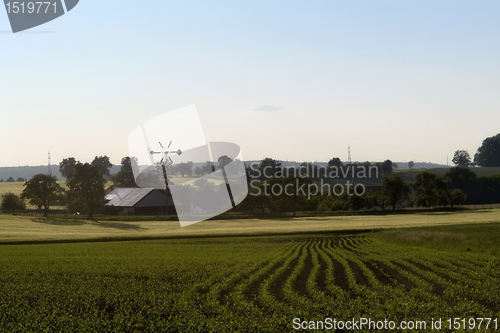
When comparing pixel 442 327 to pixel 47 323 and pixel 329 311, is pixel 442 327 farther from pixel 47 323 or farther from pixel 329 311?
pixel 47 323

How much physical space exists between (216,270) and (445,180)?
100343mm

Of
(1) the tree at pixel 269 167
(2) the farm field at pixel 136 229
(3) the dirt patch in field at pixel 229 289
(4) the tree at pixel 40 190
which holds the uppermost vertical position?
(1) the tree at pixel 269 167

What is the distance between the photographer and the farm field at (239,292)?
601 inches

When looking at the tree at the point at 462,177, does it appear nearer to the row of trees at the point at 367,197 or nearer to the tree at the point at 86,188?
the row of trees at the point at 367,197

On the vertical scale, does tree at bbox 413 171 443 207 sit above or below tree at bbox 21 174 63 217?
below

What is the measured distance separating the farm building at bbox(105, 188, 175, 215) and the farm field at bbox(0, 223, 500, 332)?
233 feet

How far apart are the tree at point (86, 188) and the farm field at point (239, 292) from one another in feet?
203

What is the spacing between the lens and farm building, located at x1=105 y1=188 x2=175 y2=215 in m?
103

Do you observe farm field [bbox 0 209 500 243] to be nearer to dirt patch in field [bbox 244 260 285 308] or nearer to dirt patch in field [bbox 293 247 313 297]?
dirt patch in field [bbox 293 247 313 297]

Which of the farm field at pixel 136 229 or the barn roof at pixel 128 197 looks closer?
the farm field at pixel 136 229

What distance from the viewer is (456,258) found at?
29266 millimetres

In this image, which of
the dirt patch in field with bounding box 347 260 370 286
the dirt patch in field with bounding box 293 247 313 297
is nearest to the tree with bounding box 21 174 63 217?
the dirt patch in field with bounding box 293 247 313 297

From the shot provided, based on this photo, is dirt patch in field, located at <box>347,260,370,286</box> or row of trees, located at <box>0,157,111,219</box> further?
row of trees, located at <box>0,157,111,219</box>

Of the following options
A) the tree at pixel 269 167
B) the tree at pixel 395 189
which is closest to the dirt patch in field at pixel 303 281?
the tree at pixel 395 189
